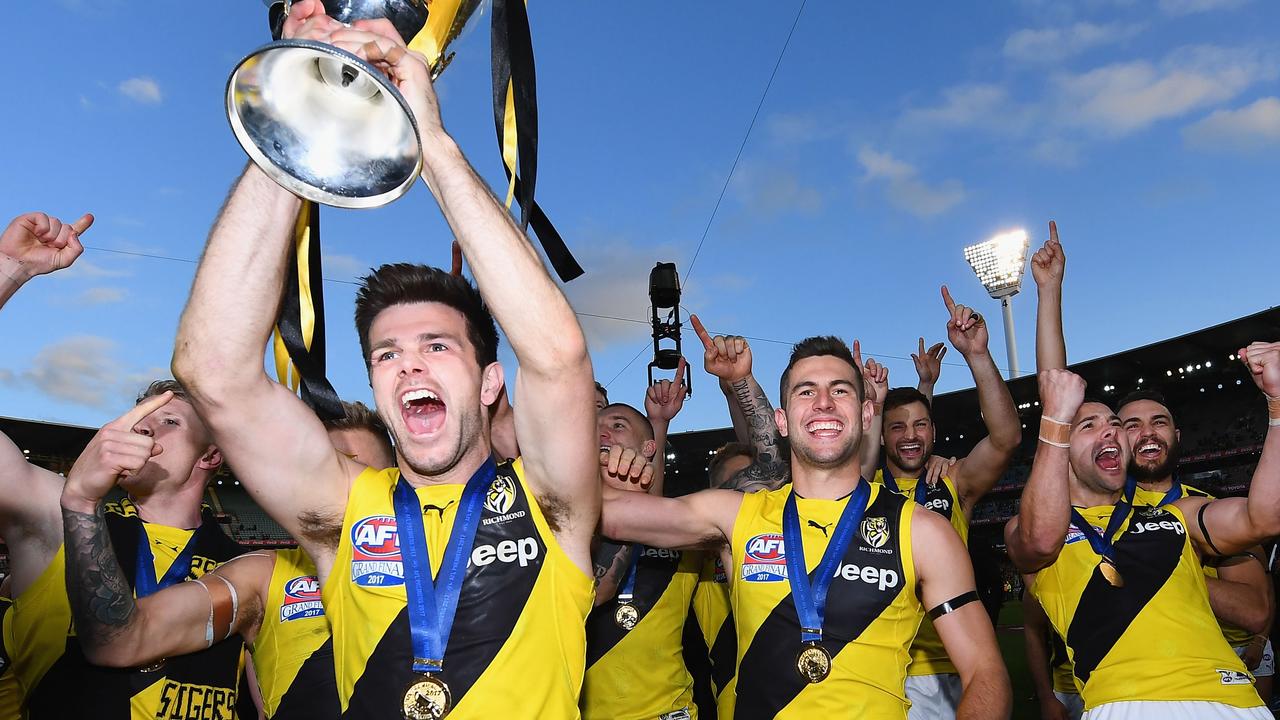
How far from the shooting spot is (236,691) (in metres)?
3.57

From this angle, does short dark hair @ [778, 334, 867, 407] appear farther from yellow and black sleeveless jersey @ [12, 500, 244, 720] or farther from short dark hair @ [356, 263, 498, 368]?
yellow and black sleeveless jersey @ [12, 500, 244, 720]

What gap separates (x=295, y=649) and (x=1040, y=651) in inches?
167

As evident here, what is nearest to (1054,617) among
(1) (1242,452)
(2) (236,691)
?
(2) (236,691)

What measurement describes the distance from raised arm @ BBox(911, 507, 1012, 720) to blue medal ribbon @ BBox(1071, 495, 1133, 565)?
1.31 metres

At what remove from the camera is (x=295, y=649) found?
10.8ft

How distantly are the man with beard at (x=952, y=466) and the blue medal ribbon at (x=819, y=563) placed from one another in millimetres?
1509

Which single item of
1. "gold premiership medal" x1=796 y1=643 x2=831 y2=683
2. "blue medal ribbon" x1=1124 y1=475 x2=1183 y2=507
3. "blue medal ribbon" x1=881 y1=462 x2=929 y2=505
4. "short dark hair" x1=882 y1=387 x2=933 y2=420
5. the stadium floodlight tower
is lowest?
"gold premiership medal" x1=796 y1=643 x2=831 y2=683

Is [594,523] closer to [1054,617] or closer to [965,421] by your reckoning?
[1054,617]

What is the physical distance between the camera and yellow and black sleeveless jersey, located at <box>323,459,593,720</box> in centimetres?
225

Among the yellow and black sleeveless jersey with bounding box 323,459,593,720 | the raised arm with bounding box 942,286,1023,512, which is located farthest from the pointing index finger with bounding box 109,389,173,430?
the raised arm with bounding box 942,286,1023,512

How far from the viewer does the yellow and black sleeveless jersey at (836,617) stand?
10.3 ft

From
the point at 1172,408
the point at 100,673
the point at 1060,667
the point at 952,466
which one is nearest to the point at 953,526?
the point at 1060,667

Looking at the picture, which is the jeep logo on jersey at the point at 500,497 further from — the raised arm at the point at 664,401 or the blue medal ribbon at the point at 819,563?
the raised arm at the point at 664,401

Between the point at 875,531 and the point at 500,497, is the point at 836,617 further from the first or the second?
the point at 500,497
